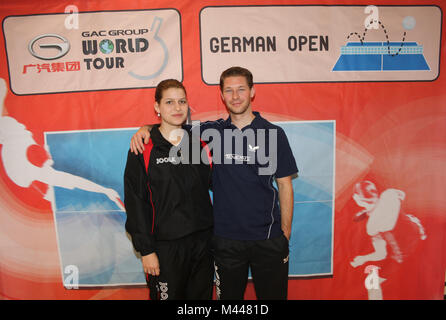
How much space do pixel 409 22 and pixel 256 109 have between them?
1255 millimetres

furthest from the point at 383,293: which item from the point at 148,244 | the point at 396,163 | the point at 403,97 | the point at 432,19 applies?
the point at 432,19

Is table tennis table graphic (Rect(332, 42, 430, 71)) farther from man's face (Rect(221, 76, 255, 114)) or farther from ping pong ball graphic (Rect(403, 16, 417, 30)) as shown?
man's face (Rect(221, 76, 255, 114))

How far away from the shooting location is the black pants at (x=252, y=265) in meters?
1.59

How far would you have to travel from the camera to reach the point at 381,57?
198 cm

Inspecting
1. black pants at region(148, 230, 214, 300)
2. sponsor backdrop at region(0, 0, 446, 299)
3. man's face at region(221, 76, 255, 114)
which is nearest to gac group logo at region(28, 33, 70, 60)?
sponsor backdrop at region(0, 0, 446, 299)

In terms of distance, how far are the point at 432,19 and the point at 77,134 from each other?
2.70m

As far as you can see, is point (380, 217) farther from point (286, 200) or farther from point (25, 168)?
point (25, 168)

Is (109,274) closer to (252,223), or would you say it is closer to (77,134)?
(77,134)

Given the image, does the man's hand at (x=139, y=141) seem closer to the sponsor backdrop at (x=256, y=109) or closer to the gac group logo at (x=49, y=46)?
the sponsor backdrop at (x=256, y=109)

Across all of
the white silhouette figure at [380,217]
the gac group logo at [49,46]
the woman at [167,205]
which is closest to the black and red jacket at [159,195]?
the woman at [167,205]

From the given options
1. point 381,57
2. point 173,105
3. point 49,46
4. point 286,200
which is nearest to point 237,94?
point 173,105

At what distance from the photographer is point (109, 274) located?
2127 mm

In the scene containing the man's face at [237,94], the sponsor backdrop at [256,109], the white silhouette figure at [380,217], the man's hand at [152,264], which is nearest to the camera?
the man's hand at [152,264]

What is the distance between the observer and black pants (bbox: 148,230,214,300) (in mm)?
1496
